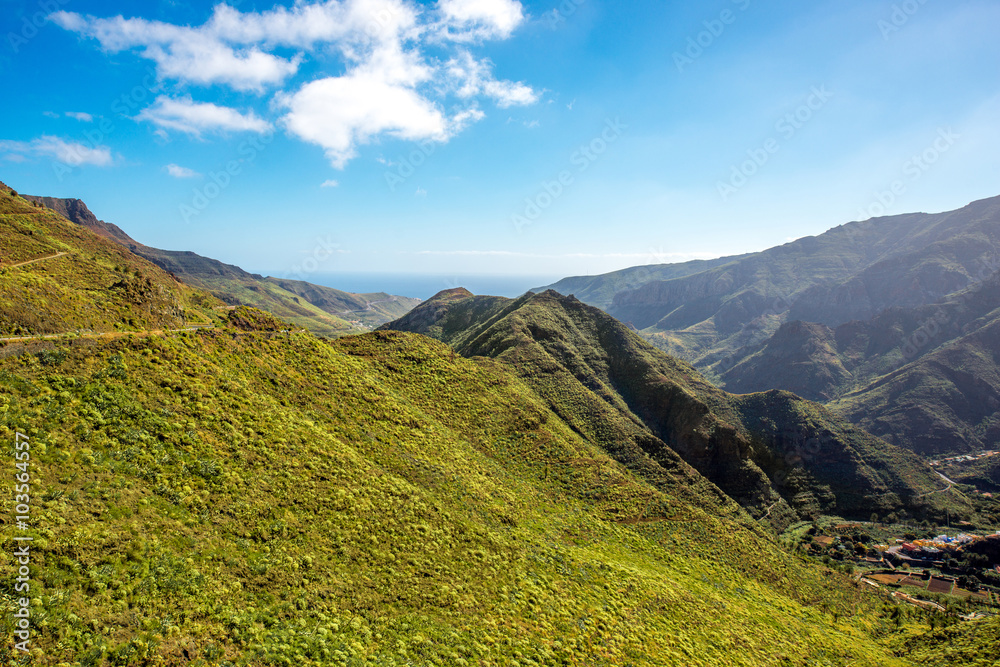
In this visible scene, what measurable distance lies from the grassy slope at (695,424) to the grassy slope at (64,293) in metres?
46.2

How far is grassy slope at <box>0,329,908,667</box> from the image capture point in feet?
40.9

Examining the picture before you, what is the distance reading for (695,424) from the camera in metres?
65.3

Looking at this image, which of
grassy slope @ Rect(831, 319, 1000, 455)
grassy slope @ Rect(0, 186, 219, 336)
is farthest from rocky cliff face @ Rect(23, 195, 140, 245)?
grassy slope @ Rect(831, 319, 1000, 455)

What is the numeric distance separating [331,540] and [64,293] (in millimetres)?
23239

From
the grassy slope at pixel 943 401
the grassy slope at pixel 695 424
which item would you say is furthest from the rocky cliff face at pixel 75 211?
the grassy slope at pixel 943 401

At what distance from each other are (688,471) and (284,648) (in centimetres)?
5130

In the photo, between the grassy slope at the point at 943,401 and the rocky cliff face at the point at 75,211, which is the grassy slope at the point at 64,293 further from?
the grassy slope at the point at 943,401

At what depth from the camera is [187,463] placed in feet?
58.2

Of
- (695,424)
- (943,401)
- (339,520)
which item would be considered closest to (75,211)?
(339,520)

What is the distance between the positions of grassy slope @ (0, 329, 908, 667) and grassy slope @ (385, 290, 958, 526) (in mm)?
18641

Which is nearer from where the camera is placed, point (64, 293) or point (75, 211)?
point (64, 293)

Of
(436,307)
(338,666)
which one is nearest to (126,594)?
(338,666)

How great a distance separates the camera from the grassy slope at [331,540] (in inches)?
491

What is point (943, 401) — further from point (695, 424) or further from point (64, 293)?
point (64, 293)
